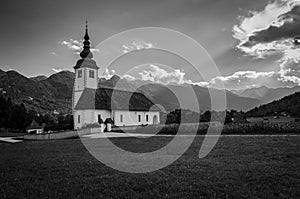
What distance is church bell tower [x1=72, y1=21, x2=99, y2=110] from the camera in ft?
162

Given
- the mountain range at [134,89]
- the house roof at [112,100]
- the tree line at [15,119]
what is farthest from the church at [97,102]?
the tree line at [15,119]

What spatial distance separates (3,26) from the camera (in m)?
23.6

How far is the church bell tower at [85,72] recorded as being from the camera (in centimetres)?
4926

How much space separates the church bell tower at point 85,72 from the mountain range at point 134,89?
13.5ft

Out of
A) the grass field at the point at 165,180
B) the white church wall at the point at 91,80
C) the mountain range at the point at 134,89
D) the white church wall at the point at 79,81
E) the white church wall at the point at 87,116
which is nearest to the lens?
the grass field at the point at 165,180

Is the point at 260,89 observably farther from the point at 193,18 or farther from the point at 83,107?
the point at 193,18

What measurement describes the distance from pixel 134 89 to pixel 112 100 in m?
7.04

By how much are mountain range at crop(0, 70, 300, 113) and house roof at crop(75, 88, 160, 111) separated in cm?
164

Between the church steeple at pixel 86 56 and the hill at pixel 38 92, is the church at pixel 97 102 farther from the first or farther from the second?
the hill at pixel 38 92

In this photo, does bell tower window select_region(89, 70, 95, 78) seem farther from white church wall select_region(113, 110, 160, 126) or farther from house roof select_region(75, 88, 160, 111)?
white church wall select_region(113, 110, 160, 126)

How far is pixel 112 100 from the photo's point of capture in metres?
49.0

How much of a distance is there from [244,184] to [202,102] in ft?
164

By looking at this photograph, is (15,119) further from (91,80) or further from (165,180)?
(165,180)

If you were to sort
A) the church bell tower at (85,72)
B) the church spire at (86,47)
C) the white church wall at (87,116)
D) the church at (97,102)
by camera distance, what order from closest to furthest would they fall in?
1. the white church wall at (87,116)
2. the church at (97,102)
3. the church spire at (86,47)
4. the church bell tower at (85,72)
